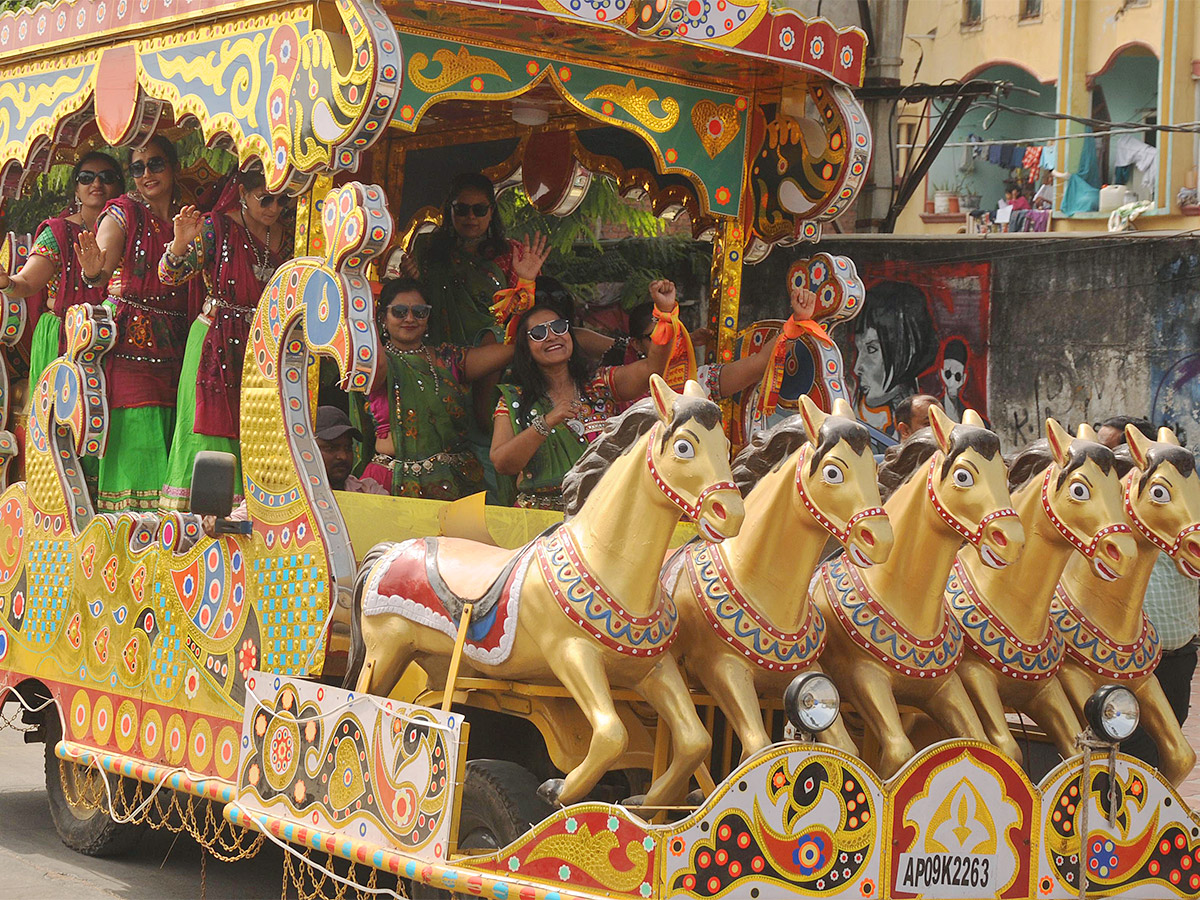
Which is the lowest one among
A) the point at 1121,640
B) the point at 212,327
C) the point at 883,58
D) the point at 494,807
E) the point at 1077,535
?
the point at 494,807

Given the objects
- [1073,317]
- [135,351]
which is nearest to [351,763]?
[135,351]

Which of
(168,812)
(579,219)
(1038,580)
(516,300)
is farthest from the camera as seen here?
(579,219)

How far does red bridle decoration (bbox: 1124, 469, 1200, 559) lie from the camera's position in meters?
5.66

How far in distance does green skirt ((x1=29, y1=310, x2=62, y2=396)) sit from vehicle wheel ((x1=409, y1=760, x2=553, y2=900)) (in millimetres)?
3327

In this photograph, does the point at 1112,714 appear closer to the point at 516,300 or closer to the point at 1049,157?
the point at 516,300

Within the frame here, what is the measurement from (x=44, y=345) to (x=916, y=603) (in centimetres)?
432

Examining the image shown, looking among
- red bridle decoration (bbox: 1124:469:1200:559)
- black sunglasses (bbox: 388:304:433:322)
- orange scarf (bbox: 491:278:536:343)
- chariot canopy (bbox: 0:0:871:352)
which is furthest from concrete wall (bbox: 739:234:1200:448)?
red bridle decoration (bbox: 1124:469:1200:559)

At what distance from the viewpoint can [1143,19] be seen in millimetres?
22219

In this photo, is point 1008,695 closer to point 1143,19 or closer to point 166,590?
point 166,590

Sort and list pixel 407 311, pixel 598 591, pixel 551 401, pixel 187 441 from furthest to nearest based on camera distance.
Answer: pixel 407 311 < pixel 551 401 < pixel 187 441 < pixel 598 591

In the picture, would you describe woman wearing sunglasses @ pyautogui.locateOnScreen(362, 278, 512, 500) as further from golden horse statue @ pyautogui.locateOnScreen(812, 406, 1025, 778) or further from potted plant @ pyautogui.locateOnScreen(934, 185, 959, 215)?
potted plant @ pyautogui.locateOnScreen(934, 185, 959, 215)

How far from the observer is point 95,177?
26.3 feet

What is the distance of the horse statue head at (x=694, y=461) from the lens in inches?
199

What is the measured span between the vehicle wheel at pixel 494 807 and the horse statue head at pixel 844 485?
1225 mm
